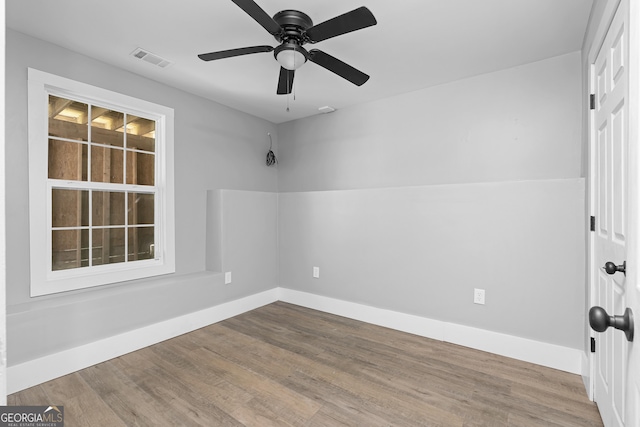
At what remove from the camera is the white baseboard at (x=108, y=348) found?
2135 millimetres

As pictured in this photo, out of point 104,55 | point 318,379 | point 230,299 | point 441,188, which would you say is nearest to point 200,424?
point 318,379

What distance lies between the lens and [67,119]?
2.60 m

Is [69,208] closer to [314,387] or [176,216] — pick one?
[176,216]

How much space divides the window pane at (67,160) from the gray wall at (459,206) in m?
2.22

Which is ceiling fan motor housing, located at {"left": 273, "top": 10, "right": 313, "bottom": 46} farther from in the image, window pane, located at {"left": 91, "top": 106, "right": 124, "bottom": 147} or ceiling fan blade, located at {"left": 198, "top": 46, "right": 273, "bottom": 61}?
window pane, located at {"left": 91, "top": 106, "right": 124, "bottom": 147}

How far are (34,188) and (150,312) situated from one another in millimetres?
1349

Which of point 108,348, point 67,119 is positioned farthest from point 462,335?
point 67,119

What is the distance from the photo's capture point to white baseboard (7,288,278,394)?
2135 mm

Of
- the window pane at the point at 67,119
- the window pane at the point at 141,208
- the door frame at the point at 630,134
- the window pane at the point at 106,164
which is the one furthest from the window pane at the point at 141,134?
the door frame at the point at 630,134

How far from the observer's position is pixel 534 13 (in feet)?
6.72

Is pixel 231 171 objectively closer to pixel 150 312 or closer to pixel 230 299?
pixel 230 299

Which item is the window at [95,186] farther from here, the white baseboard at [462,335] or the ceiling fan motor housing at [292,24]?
the white baseboard at [462,335]

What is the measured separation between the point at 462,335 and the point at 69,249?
3.51 metres

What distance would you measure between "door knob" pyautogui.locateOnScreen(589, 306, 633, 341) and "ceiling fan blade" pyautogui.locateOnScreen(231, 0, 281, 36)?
6.06 ft
